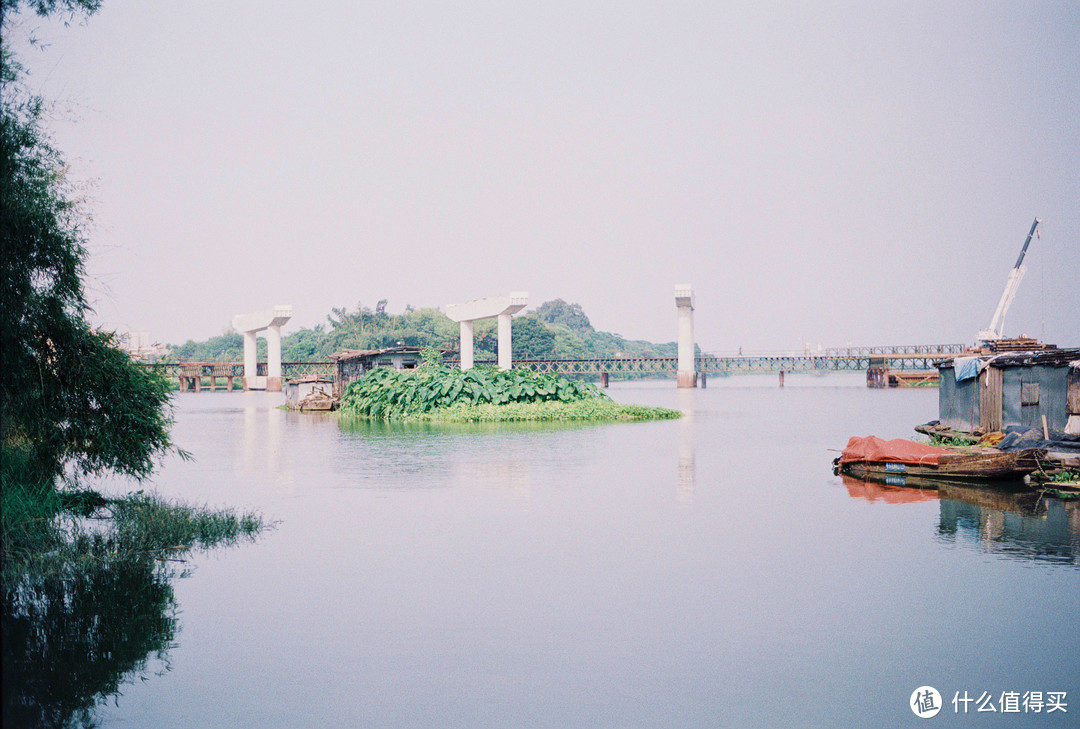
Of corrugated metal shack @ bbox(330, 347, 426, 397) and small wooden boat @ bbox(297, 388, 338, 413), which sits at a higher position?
corrugated metal shack @ bbox(330, 347, 426, 397)

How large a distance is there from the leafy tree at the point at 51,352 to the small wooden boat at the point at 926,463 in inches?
411

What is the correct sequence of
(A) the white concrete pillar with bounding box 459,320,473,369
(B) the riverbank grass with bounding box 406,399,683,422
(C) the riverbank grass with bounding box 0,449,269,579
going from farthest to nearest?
(A) the white concrete pillar with bounding box 459,320,473,369
(B) the riverbank grass with bounding box 406,399,683,422
(C) the riverbank grass with bounding box 0,449,269,579

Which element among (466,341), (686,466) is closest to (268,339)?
(466,341)

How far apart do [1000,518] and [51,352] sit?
10.7 meters

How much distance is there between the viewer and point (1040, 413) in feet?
54.2

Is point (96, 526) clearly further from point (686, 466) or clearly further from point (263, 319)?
point (263, 319)

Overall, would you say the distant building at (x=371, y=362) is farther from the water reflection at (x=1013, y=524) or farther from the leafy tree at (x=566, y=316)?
the leafy tree at (x=566, y=316)

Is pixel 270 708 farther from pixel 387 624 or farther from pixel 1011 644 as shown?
pixel 1011 644

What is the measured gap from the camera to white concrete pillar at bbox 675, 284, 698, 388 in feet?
217

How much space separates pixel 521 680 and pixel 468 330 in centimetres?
5042

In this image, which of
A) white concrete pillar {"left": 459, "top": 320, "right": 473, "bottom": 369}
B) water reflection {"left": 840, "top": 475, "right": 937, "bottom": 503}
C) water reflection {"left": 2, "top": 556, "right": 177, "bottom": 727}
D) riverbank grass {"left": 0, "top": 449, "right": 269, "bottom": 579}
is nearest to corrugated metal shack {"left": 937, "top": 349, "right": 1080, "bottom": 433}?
water reflection {"left": 840, "top": 475, "right": 937, "bottom": 503}

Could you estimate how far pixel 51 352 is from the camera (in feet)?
31.0

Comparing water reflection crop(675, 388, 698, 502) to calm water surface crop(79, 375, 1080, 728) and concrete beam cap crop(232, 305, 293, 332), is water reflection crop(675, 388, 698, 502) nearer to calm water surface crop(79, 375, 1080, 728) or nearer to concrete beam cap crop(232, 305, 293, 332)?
calm water surface crop(79, 375, 1080, 728)

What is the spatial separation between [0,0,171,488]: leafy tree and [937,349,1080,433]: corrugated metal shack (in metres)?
13.7
